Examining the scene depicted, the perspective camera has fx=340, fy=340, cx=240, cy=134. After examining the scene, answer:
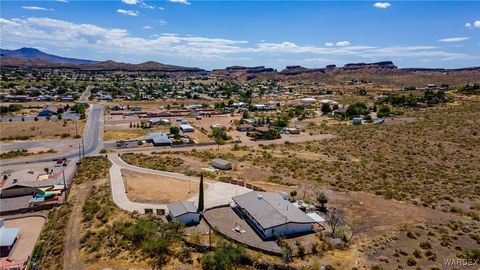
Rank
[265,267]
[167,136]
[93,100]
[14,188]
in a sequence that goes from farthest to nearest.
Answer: [93,100] < [167,136] < [14,188] < [265,267]

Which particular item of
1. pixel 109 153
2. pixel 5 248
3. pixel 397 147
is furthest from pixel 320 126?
pixel 5 248

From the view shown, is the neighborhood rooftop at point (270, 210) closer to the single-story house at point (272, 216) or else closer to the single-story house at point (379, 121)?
the single-story house at point (272, 216)

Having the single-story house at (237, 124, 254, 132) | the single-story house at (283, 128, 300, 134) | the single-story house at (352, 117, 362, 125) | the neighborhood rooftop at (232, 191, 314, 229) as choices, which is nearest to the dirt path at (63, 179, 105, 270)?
the neighborhood rooftop at (232, 191, 314, 229)

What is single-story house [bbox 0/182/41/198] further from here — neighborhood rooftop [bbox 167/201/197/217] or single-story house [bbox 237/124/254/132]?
single-story house [bbox 237/124/254/132]

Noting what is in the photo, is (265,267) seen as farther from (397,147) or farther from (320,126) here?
(320,126)

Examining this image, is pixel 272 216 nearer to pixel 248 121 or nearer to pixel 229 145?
pixel 229 145
